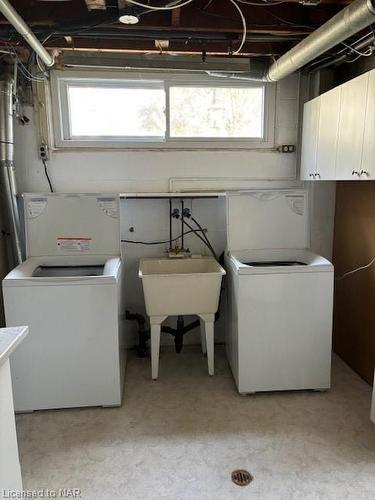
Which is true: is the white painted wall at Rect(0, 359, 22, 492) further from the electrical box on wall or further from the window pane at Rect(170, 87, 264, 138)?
the electrical box on wall

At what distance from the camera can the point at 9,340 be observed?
117cm

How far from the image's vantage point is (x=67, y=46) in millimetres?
2381

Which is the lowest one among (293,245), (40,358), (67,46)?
(40,358)

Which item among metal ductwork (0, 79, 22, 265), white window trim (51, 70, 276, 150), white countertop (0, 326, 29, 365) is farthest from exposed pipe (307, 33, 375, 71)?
white countertop (0, 326, 29, 365)

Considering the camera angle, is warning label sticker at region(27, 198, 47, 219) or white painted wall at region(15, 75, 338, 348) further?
white painted wall at region(15, 75, 338, 348)

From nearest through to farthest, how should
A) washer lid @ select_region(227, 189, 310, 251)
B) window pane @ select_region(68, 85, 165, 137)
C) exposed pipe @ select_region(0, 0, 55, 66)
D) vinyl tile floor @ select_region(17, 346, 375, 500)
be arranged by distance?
exposed pipe @ select_region(0, 0, 55, 66) → vinyl tile floor @ select_region(17, 346, 375, 500) → washer lid @ select_region(227, 189, 310, 251) → window pane @ select_region(68, 85, 165, 137)

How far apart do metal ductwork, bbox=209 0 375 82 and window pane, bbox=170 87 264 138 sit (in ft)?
1.29

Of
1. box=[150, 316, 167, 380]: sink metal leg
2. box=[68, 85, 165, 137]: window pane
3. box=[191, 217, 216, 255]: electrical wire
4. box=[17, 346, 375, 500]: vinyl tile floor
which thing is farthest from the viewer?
box=[191, 217, 216, 255]: electrical wire

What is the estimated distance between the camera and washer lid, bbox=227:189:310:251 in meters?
2.76

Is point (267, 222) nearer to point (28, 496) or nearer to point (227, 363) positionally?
point (227, 363)

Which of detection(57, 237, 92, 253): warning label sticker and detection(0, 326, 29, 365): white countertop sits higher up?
detection(57, 237, 92, 253): warning label sticker

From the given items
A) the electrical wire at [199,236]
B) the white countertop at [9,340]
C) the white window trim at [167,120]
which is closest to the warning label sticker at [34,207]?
the white window trim at [167,120]

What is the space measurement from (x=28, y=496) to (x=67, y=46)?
2570mm

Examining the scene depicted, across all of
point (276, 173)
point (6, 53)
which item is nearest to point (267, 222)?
point (276, 173)
